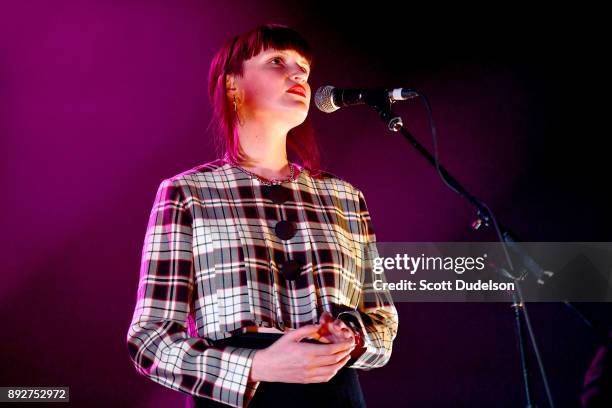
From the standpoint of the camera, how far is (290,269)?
6.16ft

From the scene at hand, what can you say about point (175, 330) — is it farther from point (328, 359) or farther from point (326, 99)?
point (326, 99)

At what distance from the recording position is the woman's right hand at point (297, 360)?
157cm

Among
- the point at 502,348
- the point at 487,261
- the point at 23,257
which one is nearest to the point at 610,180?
the point at 487,261

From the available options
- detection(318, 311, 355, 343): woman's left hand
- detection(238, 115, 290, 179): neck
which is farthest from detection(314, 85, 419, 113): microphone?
detection(318, 311, 355, 343): woman's left hand

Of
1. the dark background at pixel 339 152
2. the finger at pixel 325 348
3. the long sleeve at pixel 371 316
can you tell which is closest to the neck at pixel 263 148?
the long sleeve at pixel 371 316

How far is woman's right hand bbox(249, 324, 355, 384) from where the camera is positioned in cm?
157

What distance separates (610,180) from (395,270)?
3.95 feet

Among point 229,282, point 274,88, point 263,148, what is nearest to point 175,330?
point 229,282

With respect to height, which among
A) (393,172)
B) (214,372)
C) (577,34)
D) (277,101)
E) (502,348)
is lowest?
(502,348)

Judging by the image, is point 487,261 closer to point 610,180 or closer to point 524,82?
point 610,180

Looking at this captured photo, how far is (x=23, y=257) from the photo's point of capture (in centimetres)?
271

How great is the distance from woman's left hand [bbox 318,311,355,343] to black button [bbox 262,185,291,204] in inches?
20.0

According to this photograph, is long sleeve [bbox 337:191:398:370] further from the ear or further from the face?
the ear

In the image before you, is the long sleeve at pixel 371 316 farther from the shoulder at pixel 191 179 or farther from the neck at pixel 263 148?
the shoulder at pixel 191 179
